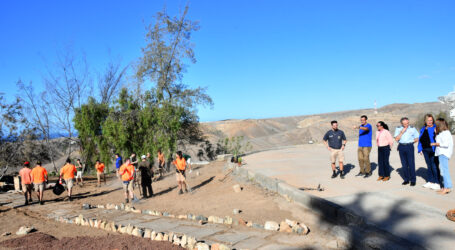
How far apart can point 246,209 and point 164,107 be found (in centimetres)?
1366

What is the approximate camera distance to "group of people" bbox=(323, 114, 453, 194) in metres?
6.62

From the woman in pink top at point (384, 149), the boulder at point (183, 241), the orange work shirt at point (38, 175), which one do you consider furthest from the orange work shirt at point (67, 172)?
the woman in pink top at point (384, 149)

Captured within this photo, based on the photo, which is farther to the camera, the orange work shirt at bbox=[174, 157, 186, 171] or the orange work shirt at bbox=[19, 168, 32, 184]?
the orange work shirt at bbox=[19, 168, 32, 184]

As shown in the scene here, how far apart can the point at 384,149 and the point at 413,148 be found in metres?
0.79

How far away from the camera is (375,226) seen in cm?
489

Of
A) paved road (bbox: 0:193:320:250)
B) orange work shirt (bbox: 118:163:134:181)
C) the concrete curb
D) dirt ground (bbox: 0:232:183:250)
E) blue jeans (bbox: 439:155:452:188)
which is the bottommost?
Answer: paved road (bbox: 0:193:320:250)

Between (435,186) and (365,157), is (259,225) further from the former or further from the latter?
(365,157)

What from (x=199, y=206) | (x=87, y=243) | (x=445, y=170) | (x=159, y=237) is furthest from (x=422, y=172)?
(x=87, y=243)

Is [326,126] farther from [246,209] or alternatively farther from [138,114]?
[246,209]

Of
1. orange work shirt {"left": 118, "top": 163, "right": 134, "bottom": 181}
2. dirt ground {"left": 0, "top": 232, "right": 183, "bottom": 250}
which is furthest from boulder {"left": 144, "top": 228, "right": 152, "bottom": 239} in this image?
orange work shirt {"left": 118, "top": 163, "right": 134, "bottom": 181}

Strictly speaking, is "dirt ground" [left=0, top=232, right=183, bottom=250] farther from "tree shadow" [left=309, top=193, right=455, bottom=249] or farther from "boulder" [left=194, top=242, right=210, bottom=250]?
"tree shadow" [left=309, top=193, right=455, bottom=249]

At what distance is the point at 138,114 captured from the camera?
67.3 ft

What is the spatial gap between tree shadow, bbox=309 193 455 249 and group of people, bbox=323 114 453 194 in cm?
170

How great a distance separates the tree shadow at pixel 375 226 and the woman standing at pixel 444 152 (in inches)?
59.5
